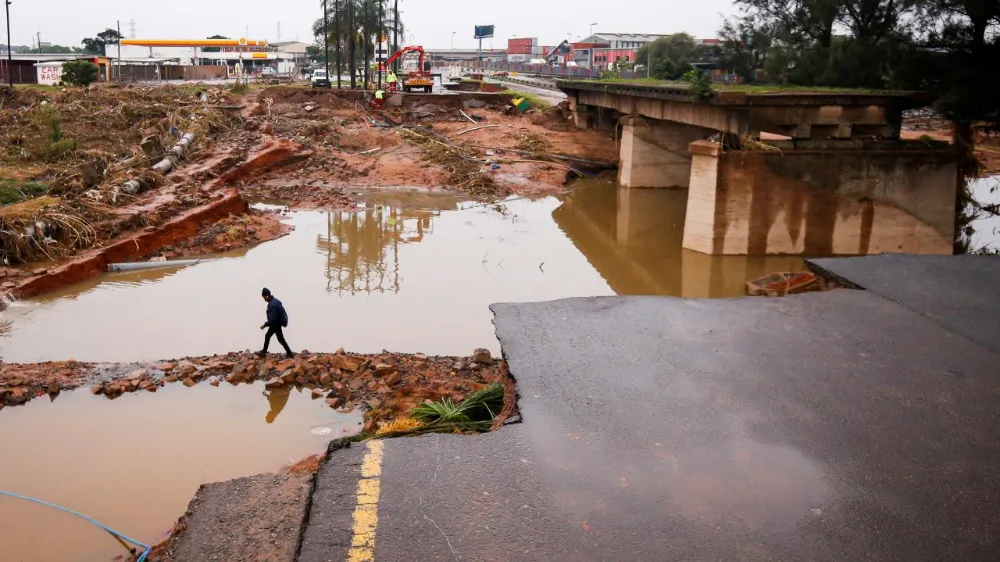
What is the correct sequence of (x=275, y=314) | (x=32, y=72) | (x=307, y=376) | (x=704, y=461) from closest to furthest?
(x=704, y=461), (x=307, y=376), (x=275, y=314), (x=32, y=72)

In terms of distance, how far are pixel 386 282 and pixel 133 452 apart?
8.48 m

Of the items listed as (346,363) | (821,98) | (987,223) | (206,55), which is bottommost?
(346,363)

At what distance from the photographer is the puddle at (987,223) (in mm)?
22733

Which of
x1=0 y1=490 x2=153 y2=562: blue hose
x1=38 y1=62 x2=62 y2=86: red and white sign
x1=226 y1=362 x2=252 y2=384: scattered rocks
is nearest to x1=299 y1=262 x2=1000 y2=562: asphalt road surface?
x1=0 y1=490 x2=153 y2=562: blue hose

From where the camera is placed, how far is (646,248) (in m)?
22.1

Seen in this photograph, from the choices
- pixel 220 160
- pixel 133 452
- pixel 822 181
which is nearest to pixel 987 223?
pixel 822 181

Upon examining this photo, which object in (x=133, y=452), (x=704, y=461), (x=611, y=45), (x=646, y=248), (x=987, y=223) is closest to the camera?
(x=704, y=461)

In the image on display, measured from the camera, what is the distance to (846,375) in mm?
7281

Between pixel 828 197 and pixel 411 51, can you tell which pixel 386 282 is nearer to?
pixel 828 197

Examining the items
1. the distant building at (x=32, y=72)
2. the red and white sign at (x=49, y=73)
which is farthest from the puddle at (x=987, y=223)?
the red and white sign at (x=49, y=73)

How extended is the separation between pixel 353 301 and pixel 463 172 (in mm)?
16490

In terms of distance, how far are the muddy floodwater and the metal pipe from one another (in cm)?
31

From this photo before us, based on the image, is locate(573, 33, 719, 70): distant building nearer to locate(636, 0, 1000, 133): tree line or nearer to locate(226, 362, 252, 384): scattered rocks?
locate(636, 0, 1000, 133): tree line

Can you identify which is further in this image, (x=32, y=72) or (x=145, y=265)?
(x=32, y=72)
